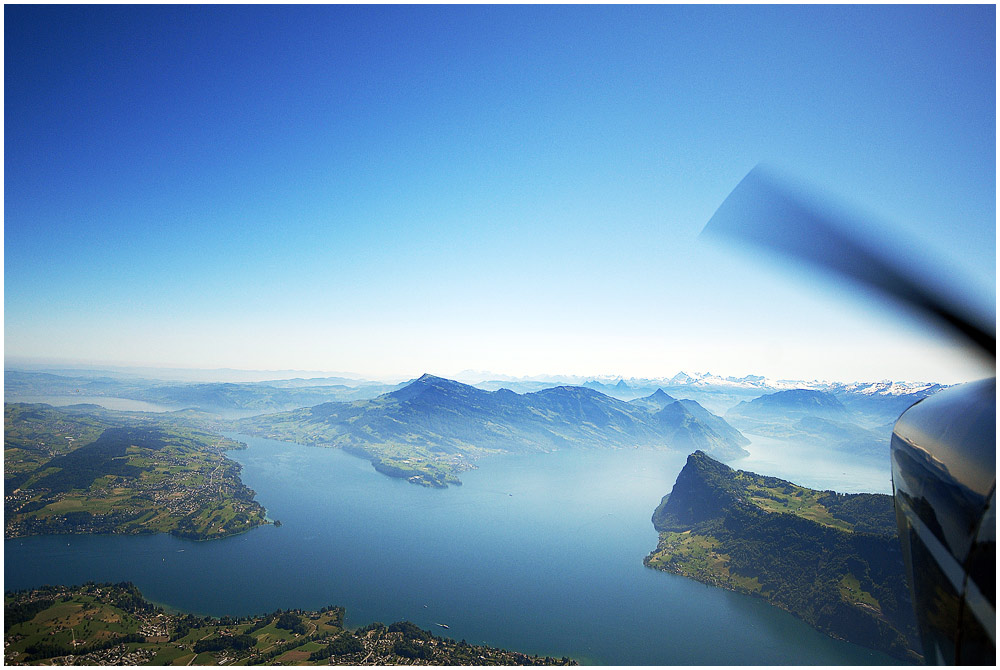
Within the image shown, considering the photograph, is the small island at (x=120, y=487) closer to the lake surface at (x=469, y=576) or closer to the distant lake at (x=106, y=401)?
the lake surface at (x=469, y=576)

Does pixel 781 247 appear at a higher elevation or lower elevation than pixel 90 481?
higher

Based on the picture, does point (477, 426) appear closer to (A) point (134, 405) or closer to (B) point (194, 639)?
(B) point (194, 639)

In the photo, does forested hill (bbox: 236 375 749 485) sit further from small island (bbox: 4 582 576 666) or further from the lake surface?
small island (bbox: 4 582 576 666)

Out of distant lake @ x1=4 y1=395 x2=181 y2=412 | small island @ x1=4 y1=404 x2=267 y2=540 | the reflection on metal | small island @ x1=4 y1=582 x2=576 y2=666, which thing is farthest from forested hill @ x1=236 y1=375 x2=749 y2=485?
the reflection on metal

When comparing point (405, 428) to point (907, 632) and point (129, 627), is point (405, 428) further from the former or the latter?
point (907, 632)


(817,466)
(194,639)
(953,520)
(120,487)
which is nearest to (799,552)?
(194,639)

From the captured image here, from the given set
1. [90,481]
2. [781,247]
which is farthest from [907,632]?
[90,481]
